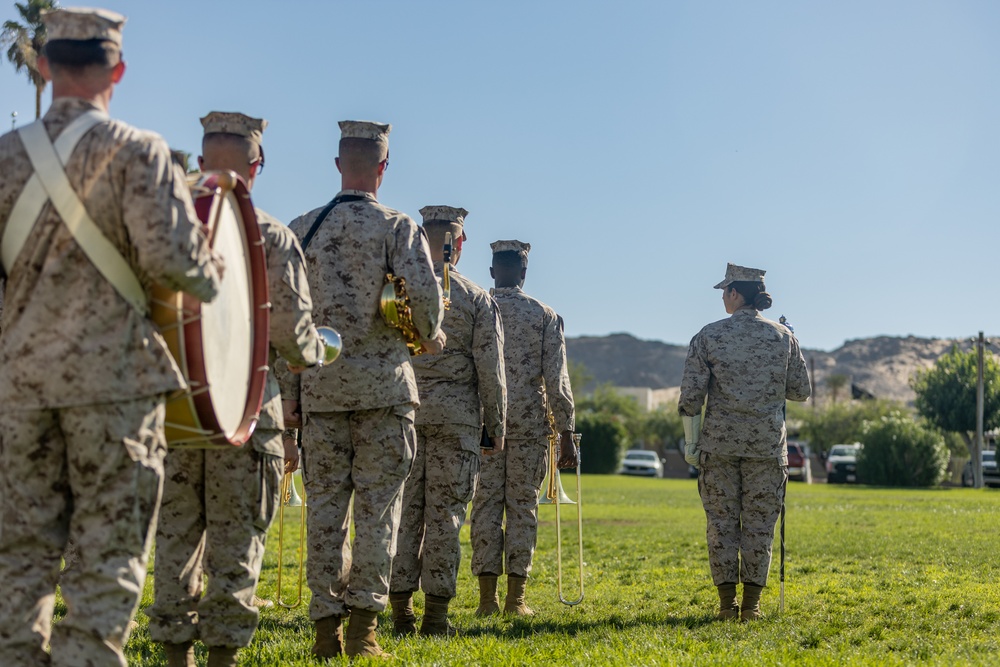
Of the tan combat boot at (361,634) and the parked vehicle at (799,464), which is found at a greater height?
the parked vehicle at (799,464)

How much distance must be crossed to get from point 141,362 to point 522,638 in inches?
145

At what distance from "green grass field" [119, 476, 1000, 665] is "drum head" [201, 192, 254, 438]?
186cm

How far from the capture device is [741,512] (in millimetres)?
8445

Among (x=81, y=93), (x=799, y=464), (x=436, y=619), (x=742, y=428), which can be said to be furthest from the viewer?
(x=799, y=464)

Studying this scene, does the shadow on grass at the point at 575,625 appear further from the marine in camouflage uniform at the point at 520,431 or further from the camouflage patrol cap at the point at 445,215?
the camouflage patrol cap at the point at 445,215

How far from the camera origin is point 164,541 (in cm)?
511

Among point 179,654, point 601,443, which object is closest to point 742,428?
point 179,654

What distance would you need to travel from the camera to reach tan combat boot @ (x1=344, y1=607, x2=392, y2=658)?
20.0 ft

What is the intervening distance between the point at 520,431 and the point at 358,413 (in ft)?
9.35

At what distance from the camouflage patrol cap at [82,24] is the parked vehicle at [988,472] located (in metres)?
53.2

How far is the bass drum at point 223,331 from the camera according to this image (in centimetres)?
416

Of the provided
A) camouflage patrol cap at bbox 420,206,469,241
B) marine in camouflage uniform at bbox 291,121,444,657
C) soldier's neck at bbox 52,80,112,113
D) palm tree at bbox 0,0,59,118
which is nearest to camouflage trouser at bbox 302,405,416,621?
marine in camouflage uniform at bbox 291,121,444,657

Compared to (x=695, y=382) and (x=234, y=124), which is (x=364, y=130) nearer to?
(x=234, y=124)

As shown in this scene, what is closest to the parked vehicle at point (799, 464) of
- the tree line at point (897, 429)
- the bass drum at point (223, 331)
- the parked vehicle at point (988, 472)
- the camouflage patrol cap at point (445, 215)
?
the tree line at point (897, 429)
